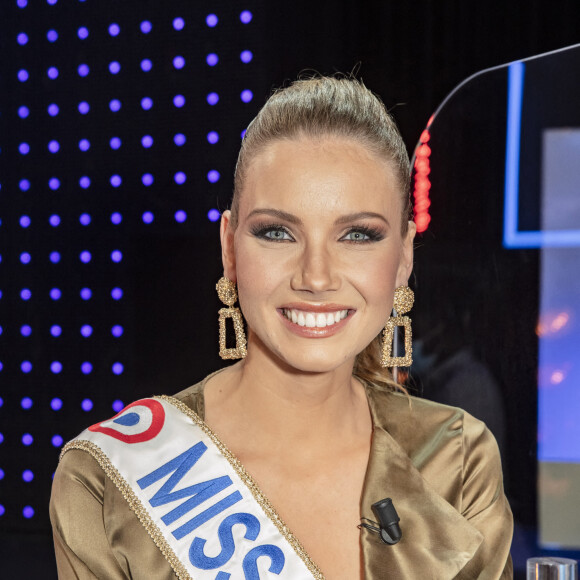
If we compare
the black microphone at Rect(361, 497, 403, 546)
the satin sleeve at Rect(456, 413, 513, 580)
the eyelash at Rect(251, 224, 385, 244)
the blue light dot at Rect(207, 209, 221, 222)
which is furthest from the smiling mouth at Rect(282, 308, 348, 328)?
the blue light dot at Rect(207, 209, 221, 222)

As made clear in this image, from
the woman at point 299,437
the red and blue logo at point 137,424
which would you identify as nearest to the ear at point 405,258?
the woman at point 299,437

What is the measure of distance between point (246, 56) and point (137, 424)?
1.61 m

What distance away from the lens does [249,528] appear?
5.32 ft

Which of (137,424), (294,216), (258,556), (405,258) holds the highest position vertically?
(294,216)

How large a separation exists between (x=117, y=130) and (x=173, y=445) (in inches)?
64.7

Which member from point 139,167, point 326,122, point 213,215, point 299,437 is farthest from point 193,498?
point 139,167

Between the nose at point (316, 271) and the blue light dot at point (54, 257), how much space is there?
5.86 feet

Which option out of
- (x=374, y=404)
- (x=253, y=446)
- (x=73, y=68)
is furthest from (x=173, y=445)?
(x=73, y=68)

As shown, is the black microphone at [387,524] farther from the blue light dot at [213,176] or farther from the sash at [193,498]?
the blue light dot at [213,176]

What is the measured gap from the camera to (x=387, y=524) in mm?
1596

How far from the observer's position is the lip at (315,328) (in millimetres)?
1532

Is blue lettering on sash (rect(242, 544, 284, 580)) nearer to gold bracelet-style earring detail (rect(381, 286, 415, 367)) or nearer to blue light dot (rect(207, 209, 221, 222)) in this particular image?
gold bracelet-style earring detail (rect(381, 286, 415, 367))

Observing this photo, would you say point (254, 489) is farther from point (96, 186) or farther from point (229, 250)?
point (96, 186)

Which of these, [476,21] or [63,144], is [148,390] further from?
[476,21]
